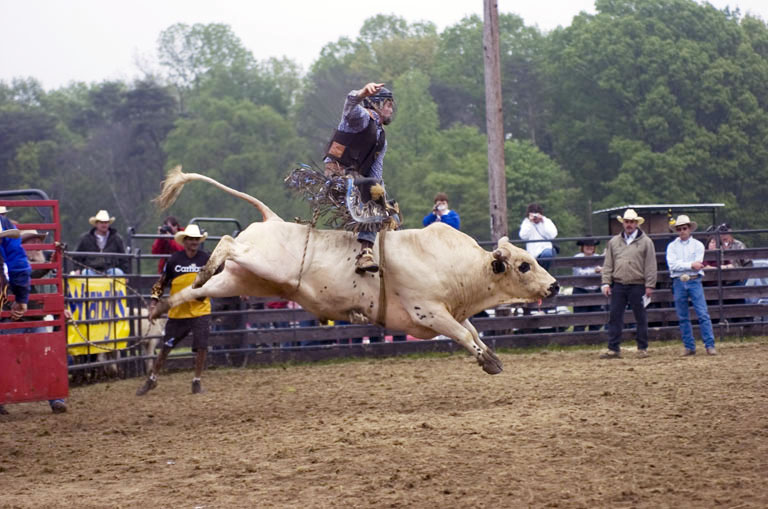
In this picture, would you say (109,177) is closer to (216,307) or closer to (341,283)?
(216,307)

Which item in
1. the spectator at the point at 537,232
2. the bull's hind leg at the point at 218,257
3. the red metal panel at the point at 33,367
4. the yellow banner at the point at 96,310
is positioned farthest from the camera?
the spectator at the point at 537,232

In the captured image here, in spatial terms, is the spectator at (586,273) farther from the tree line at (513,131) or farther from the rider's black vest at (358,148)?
the tree line at (513,131)

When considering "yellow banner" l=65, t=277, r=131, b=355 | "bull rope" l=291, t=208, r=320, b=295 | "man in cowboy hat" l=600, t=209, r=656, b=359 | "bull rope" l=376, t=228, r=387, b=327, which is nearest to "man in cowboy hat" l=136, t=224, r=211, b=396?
"yellow banner" l=65, t=277, r=131, b=355

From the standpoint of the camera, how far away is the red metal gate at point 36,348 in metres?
9.33

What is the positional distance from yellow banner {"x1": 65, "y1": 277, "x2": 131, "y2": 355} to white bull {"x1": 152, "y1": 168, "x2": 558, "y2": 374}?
3998 mm

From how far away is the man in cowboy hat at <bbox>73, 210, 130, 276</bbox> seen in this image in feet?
43.2

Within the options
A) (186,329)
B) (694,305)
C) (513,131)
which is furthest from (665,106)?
(186,329)

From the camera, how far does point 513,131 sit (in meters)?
56.0

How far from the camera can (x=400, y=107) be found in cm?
5056

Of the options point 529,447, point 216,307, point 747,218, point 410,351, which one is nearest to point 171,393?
point 216,307

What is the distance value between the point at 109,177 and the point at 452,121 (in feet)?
65.4

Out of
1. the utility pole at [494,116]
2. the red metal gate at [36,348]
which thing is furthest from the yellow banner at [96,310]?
the utility pole at [494,116]

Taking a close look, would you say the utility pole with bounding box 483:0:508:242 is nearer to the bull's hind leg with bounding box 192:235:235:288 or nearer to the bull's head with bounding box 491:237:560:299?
the bull's head with bounding box 491:237:560:299

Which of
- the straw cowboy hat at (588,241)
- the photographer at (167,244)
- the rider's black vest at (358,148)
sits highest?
the rider's black vest at (358,148)
